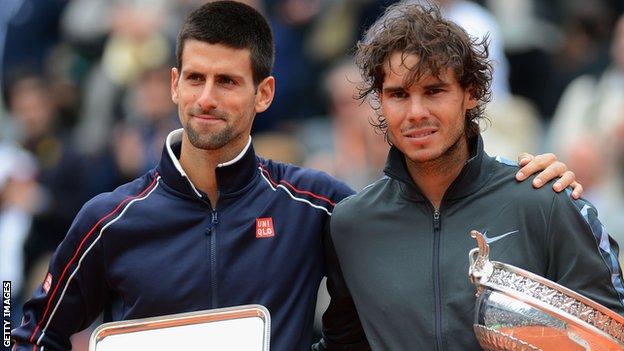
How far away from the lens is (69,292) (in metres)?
4.20

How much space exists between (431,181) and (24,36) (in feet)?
21.0

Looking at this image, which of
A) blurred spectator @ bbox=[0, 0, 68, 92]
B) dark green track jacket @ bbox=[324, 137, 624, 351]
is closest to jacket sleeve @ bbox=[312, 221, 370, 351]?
dark green track jacket @ bbox=[324, 137, 624, 351]

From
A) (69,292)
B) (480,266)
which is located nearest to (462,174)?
(480,266)

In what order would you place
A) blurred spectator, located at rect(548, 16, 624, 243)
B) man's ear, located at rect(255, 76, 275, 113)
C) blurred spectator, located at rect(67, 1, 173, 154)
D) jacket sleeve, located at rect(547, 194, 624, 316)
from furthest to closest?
blurred spectator, located at rect(67, 1, 173, 154), blurred spectator, located at rect(548, 16, 624, 243), man's ear, located at rect(255, 76, 275, 113), jacket sleeve, located at rect(547, 194, 624, 316)

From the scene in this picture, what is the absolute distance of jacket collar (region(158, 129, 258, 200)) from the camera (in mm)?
4195

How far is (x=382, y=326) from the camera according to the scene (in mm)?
3922

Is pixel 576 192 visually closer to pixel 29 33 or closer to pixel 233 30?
pixel 233 30

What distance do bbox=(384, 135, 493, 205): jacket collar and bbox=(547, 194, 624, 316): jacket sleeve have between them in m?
0.28

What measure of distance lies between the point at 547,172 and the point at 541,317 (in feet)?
1.96

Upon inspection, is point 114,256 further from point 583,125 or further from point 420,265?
point 583,125

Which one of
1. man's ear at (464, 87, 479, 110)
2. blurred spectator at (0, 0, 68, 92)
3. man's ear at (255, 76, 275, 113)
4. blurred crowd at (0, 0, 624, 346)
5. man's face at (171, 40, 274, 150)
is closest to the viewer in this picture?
man's ear at (464, 87, 479, 110)

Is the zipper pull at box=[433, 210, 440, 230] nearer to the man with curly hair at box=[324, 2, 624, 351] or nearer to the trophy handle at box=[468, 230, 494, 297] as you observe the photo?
the man with curly hair at box=[324, 2, 624, 351]

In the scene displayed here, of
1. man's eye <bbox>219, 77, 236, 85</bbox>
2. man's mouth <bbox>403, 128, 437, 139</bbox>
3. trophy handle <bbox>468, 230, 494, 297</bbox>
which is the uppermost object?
man's eye <bbox>219, 77, 236, 85</bbox>

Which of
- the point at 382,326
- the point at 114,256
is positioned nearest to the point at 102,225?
the point at 114,256
